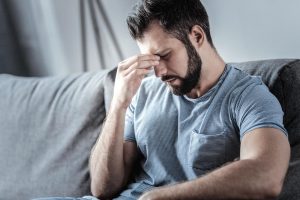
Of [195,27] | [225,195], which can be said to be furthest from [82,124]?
[225,195]

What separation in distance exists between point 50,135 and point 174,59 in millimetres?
625

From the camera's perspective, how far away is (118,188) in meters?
1.52

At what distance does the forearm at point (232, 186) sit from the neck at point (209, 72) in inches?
12.4

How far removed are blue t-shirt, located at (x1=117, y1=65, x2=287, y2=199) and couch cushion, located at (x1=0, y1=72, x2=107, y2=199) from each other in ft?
0.66

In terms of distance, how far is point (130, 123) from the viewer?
5.03ft

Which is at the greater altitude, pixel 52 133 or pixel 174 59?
pixel 174 59

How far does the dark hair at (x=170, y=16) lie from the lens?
52.4 inches

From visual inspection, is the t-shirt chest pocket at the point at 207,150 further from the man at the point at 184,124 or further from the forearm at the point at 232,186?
the forearm at the point at 232,186

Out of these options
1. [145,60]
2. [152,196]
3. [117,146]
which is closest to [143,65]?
[145,60]

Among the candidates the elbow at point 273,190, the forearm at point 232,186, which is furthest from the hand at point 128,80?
the elbow at point 273,190

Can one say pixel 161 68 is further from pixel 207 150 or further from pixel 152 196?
pixel 152 196

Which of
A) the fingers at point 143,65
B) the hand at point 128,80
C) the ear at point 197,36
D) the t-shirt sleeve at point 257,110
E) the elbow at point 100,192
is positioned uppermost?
the ear at point 197,36

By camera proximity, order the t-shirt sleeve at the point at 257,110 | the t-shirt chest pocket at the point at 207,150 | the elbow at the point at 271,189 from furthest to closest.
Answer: the t-shirt chest pocket at the point at 207,150 < the t-shirt sleeve at the point at 257,110 < the elbow at the point at 271,189

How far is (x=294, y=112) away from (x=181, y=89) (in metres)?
0.32
